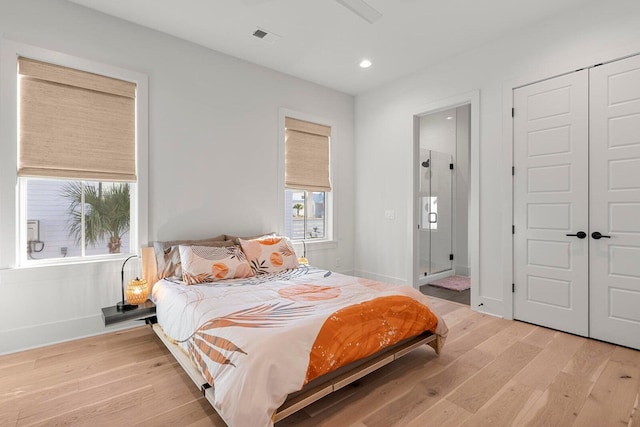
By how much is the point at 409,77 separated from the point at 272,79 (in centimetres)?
187

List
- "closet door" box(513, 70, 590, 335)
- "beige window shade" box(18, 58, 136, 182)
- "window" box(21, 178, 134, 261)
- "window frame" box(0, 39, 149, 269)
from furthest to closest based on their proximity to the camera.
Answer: "closet door" box(513, 70, 590, 335), "window" box(21, 178, 134, 261), "beige window shade" box(18, 58, 136, 182), "window frame" box(0, 39, 149, 269)

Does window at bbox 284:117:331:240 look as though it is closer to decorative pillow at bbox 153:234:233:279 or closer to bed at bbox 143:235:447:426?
bed at bbox 143:235:447:426

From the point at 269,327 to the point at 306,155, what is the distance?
3125 mm

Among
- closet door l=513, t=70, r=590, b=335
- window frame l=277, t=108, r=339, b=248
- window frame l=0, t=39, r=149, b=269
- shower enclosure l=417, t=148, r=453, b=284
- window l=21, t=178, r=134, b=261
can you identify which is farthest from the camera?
shower enclosure l=417, t=148, r=453, b=284

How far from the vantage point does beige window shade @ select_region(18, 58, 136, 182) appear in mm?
2658

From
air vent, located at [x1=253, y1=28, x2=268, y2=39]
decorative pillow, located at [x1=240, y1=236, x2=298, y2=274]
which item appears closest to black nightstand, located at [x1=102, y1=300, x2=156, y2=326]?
decorative pillow, located at [x1=240, y1=236, x2=298, y2=274]

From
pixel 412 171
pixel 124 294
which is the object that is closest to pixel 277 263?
pixel 124 294

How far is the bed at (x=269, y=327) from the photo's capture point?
1583 mm

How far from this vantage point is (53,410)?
190 centimetres

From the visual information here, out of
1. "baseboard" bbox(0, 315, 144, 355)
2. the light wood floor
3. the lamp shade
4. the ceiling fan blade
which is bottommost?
the light wood floor

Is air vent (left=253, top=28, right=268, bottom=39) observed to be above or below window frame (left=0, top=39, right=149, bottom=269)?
above

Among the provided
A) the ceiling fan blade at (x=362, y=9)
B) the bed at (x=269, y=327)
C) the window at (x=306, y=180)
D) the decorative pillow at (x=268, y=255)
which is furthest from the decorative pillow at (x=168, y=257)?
the ceiling fan blade at (x=362, y=9)

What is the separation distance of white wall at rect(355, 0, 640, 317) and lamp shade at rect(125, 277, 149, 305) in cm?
313

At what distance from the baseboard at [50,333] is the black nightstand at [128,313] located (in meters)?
0.30
